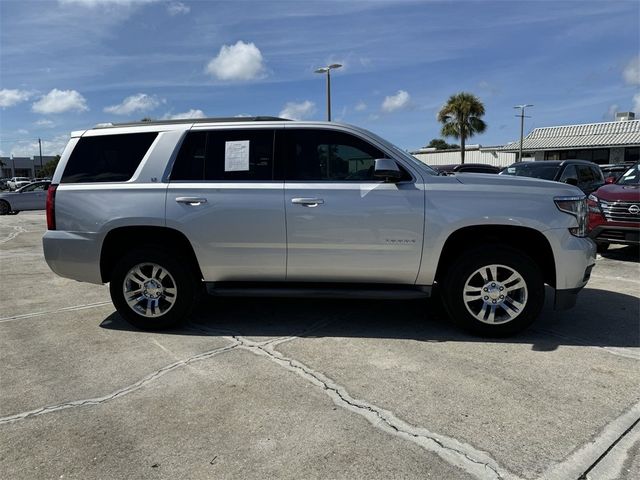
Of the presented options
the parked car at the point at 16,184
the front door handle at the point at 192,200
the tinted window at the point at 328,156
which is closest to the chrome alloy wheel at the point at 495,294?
the tinted window at the point at 328,156

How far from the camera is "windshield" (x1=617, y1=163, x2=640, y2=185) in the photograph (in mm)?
8897

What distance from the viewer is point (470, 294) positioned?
4.48 meters

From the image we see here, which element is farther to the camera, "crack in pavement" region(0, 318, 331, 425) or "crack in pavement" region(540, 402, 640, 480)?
"crack in pavement" region(0, 318, 331, 425)

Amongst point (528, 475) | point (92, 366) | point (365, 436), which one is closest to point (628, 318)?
point (528, 475)

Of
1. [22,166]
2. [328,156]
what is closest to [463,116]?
[328,156]

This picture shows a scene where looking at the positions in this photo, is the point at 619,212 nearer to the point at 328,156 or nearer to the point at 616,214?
the point at 616,214

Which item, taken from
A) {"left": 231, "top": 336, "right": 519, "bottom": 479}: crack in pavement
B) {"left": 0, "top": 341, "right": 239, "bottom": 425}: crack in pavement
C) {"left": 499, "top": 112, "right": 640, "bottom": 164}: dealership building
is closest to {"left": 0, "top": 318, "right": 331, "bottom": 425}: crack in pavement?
{"left": 0, "top": 341, "right": 239, "bottom": 425}: crack in pavement

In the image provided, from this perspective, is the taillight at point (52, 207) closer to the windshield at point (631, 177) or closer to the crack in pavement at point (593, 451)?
the crack in pavement at point (593, 451)

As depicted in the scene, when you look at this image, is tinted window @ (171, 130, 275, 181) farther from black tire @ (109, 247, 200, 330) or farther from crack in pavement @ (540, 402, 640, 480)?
crack in pavement @ (540, 402, 640, 480)

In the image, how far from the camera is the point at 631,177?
908 cm

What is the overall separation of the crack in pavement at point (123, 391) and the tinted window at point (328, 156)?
5.70ft

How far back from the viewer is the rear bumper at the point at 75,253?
4.75 meters

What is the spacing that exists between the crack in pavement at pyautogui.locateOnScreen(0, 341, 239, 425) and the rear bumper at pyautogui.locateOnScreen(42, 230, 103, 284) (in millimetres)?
1453

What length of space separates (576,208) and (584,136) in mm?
42582
